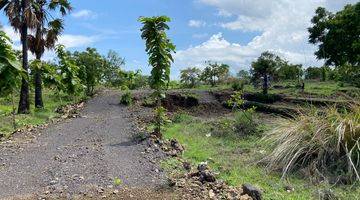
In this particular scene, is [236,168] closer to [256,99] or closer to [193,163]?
[193,163]

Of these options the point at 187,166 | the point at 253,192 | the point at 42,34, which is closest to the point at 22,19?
the point at 42,34

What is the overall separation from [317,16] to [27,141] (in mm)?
21659

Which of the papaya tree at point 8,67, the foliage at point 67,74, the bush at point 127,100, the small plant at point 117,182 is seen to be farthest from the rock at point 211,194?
the foliage at point 67,74

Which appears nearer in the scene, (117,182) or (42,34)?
(117,182)

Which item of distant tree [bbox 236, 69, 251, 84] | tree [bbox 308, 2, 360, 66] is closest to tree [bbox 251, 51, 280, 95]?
tree [bbox 308, 2, 360, 66]

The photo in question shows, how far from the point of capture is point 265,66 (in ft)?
99.8

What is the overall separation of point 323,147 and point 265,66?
2190 cm

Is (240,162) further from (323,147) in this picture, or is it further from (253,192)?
(253,192)

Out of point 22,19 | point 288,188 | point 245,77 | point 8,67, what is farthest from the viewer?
point 245,77

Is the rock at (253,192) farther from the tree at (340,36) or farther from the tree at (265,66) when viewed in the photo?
the tree at (265,66)

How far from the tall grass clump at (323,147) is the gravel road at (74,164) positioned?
2217mm

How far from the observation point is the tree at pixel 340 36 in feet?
90.3

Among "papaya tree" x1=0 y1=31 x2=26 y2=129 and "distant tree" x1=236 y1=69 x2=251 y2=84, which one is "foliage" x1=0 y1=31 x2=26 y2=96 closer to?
"papaya tree" x1=0 y1=31 x2=26 y2=129

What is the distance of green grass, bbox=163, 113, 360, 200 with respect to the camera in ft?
24.9
